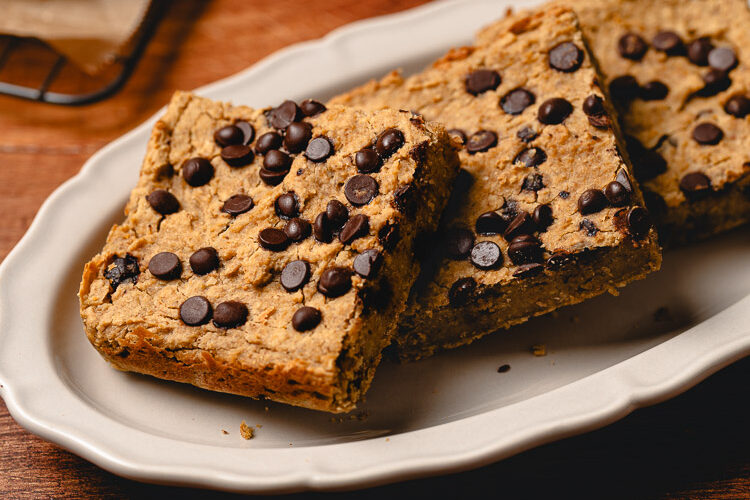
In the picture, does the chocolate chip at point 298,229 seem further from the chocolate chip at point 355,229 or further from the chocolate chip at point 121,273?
the chocolate chip at point 121,273

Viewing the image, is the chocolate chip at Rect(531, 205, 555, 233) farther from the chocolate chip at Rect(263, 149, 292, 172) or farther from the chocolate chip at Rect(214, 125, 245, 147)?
the chocolate chip at Rect(214, 125, 245, 147)

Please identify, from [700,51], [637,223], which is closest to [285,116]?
[637,223]

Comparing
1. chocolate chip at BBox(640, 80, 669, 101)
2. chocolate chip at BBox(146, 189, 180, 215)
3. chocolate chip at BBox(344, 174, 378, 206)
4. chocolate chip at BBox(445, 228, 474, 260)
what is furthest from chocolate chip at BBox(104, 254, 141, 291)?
chocolate chip at BBox(640, 80, 669, 101)

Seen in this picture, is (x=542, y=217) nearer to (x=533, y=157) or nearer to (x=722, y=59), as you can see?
(x=533, y=157)

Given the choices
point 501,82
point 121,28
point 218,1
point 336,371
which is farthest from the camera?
point 218,1

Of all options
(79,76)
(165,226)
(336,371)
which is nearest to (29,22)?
(79,76)

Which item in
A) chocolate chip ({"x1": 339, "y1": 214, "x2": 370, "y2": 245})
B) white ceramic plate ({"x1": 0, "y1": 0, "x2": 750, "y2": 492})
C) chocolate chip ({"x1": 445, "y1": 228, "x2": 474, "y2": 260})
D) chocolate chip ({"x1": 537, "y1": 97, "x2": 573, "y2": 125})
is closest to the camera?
white ceramic plate ({"x1": 0, "y1": 0, "x2": 750, "y2": 492})

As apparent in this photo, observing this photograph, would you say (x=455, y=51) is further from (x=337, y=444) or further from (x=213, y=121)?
(x=337, y=444)
